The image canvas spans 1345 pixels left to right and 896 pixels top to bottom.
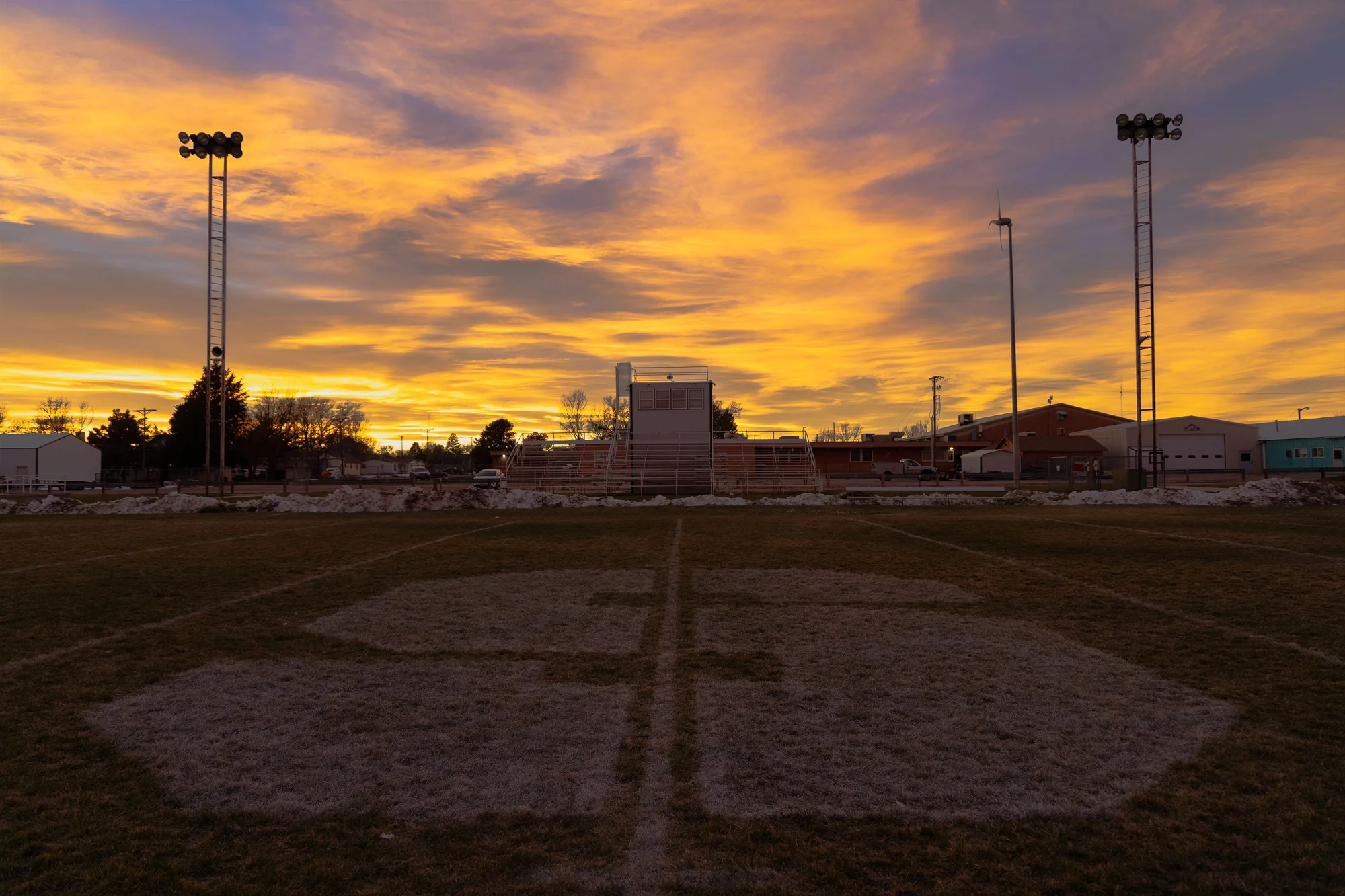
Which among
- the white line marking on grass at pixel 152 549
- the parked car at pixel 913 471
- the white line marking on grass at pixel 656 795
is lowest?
the white line marking on grass at pixel 656 795

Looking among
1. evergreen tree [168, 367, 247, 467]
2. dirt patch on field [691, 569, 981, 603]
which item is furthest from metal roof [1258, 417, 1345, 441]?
evergreen tree [168, 367, 247, 467]

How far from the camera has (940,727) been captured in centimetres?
423

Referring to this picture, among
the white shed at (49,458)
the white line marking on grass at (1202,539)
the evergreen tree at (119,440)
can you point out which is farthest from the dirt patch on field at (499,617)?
the evergreen tree at (119,440)

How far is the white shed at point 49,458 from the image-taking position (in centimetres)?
5766

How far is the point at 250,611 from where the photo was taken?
24.6ft

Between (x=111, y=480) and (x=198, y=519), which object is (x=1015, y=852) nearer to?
(x=198, y=519)

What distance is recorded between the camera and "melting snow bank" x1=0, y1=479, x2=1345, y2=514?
856 inches

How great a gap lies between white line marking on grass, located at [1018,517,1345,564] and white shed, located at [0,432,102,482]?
6324 centimetres

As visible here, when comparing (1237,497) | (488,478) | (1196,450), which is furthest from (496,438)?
(1237,497)

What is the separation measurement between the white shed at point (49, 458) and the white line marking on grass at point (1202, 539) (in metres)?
63.2

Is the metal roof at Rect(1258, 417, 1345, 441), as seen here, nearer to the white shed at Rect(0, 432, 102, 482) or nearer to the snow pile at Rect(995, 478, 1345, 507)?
the snow pile at Rect(995, 478, 1345, 507)

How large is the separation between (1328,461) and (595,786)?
76326mm

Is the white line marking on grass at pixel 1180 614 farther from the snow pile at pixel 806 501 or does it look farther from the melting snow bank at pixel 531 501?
the melting snow bank at pixel 531 501

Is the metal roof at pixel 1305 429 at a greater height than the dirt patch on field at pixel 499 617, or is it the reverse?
the metal roof at pixel 1305 429
